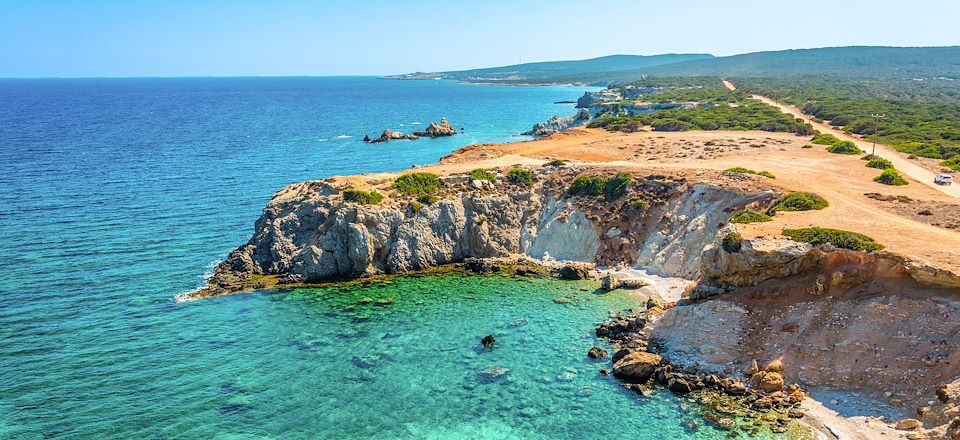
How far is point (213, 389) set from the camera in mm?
32469

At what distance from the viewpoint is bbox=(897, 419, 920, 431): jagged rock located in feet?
88.8

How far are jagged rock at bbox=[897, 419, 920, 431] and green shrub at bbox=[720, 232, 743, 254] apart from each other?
1301 centimetres

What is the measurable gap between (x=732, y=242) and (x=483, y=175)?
87.6 feet

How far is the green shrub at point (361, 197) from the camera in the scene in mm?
51750

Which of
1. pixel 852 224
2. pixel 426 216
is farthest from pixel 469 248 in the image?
pixel 852 224

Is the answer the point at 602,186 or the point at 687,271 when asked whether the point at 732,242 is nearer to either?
the point at 687,271

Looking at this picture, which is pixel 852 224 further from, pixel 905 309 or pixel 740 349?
pixel 740 349

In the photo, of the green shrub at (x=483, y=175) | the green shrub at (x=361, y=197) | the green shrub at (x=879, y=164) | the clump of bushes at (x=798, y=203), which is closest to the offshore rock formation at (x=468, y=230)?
the green shrub at (x=361, y=197)

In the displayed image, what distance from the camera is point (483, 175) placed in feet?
194

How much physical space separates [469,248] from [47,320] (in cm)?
3107

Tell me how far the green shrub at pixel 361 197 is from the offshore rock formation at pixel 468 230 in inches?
23.0

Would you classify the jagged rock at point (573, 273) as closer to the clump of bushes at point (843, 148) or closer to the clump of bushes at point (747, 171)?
the clump of bushes at point (747, 171)

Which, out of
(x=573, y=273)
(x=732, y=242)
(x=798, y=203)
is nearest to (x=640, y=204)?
(x=573, y=273)

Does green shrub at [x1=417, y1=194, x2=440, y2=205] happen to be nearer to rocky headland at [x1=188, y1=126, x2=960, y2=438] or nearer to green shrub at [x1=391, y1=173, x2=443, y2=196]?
rocky headland at [x1=188, y1=126, x2=960, y2=438]
